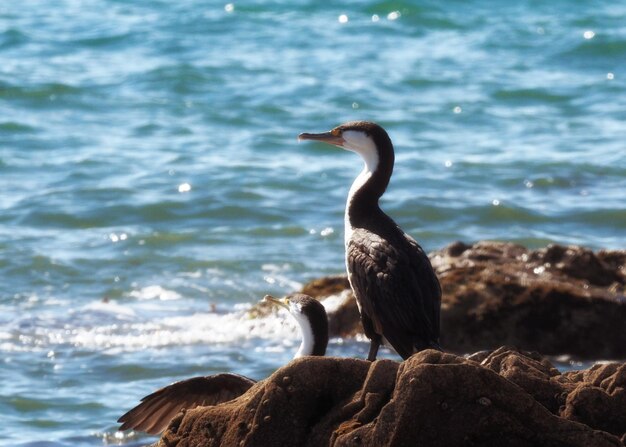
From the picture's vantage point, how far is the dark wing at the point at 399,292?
6535 mm

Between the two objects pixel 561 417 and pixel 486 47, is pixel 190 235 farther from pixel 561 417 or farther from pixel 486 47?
pixel 486 47

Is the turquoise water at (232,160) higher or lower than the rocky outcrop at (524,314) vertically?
lower

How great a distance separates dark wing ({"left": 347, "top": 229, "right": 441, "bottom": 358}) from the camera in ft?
21.4

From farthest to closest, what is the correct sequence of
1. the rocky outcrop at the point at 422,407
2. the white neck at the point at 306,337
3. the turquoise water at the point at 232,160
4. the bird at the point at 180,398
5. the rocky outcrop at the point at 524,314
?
the turquoise water at the point at 232,160 → the rocky outcrop at the point at 524,314 → the white neck at the point at 306,337 → the bird at the point at 180,398 → the rocky outcrop at the point at 422,407

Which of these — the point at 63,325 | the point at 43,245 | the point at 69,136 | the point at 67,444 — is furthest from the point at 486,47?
the point at 67,444

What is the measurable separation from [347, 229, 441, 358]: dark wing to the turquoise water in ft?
6.66

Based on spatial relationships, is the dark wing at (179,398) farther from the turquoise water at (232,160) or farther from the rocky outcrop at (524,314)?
the rocky outcrop at (524,314)

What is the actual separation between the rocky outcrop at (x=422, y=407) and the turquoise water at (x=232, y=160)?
338cm

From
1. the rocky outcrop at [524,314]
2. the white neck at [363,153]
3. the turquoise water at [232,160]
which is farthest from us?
the turquoise water at [232,160]

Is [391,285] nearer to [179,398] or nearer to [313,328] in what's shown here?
[313,328]

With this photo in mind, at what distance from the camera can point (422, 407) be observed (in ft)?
14.5

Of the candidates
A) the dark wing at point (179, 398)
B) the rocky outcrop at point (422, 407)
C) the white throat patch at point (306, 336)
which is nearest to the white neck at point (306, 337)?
the white throat patch at point (306, 336)

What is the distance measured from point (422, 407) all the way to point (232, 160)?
12.0 metres

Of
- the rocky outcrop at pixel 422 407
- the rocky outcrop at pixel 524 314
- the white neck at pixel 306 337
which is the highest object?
the rocky outcrop at pixel 422 407
